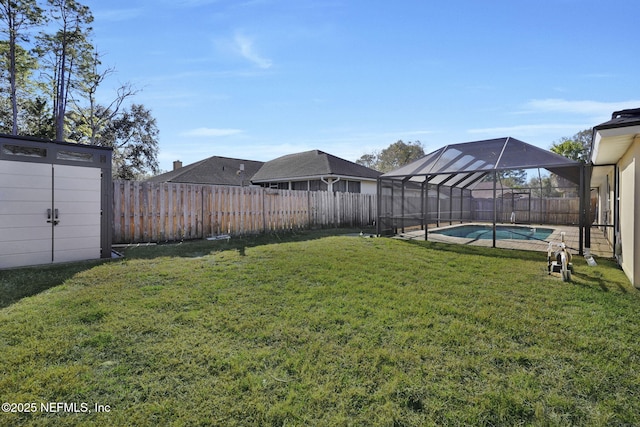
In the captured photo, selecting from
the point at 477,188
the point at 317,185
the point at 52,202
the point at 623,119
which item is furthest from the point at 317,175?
the point at 623,119

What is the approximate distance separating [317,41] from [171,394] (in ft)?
30.8

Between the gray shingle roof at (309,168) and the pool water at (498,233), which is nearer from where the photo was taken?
the pool water at (498,233)

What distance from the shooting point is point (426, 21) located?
792cm

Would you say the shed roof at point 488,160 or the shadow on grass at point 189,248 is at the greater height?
the shed roof at point 488,160

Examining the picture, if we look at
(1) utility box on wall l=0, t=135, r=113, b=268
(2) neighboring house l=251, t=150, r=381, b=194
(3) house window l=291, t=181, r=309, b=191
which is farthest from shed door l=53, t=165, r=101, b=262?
(3) house window l=291, t=181, r=309, b=191

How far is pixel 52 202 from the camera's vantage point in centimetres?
580

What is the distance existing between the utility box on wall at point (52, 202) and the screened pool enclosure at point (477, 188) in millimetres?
7995

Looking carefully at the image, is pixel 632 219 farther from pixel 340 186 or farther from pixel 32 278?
pixel 340 186

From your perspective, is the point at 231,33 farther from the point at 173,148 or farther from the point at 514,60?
the point at 173,148

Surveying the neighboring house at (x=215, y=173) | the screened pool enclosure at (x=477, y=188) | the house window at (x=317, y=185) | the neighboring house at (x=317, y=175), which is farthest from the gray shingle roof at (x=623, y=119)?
the neighboring house at (x=215, y=173)

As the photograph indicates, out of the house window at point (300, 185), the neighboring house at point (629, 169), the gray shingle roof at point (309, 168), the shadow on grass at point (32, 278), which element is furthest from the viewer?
the house window at point (300, 185)

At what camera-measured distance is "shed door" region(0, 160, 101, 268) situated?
17.6 ft

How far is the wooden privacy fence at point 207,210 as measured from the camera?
7.95m

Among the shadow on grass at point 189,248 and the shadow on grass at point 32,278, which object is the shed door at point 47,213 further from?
the shadow on grass at point 189,248
